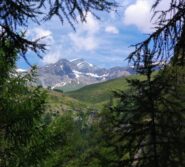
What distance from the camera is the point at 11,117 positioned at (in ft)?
46.6

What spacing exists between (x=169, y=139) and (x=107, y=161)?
1983 millimetres

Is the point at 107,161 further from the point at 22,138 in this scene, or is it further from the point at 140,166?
the point at 22,138

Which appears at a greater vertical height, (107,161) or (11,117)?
(11,117)

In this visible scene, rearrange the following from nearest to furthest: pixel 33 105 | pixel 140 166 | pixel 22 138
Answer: pixel 22 138
pixel 140 166
pixel 33 105

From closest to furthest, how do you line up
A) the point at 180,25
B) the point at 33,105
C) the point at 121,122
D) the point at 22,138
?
1. the point at 180,25
2. the point at 22,138
3. the point at 121,122
4. the point at 33,105

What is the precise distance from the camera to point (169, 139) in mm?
13555

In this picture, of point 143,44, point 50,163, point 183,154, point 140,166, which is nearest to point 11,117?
point 140,166

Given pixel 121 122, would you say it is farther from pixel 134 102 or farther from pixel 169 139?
pixel 169 139

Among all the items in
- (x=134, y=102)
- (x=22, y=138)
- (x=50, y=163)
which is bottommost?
(x=50, y=163)

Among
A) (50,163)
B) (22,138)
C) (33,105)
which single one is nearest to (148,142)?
(22,138)

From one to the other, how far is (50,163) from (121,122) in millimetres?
13535

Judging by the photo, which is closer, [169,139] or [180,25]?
[180,25]

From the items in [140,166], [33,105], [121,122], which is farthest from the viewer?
[33,105]

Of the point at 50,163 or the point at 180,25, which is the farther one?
the point at 50,163
